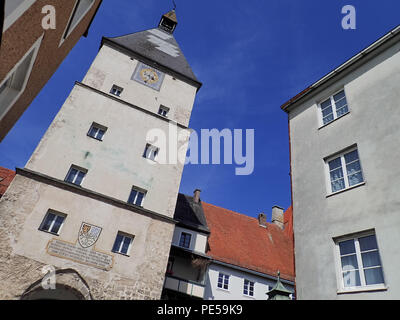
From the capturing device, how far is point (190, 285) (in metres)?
19.5

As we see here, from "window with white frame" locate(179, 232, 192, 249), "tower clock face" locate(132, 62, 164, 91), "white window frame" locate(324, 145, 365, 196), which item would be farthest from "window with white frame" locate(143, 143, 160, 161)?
"white window frame" locate(324, 145, 365, 196)

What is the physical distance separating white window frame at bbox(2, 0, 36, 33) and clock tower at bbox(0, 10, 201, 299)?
9770 millimetres

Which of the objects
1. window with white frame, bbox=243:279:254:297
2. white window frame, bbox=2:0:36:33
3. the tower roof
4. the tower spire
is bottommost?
window with white frame, bbox=243:279:254:297

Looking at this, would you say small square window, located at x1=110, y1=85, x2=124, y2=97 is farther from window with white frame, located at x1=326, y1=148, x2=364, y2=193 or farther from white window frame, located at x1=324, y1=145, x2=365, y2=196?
window with white frame, located at x1=326, y1=148, x2=364, y2=193

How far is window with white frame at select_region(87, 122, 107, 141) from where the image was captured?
1758cm

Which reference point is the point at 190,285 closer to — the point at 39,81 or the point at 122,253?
the point at 122,253

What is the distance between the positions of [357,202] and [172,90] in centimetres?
1741

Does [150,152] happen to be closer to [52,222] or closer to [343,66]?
[52,222]

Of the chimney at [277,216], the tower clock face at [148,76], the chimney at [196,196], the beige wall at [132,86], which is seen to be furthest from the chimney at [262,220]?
the tower clock face at [148,76]

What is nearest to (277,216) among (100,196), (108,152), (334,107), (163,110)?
(163,110)

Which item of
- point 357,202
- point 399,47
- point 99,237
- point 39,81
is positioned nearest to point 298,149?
point 357,202

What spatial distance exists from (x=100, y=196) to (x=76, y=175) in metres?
1.97

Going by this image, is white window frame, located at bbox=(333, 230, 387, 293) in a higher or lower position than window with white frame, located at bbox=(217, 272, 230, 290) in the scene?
lower

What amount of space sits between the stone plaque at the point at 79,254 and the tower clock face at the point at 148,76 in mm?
13177
